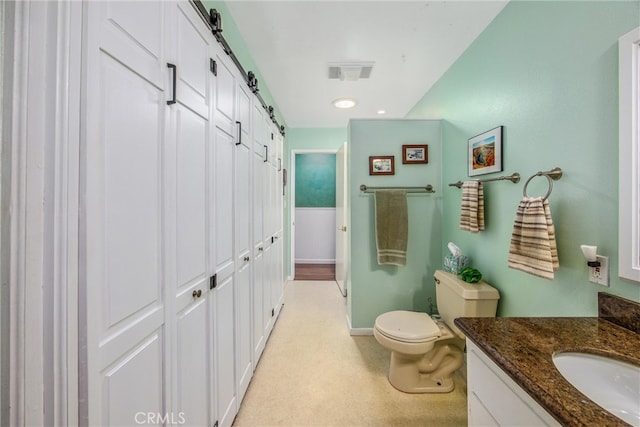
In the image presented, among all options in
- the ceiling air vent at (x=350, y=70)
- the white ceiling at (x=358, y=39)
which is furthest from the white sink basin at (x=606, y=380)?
the ceiling air vent at (x=350, y=70)

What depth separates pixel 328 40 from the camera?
1.83 meters

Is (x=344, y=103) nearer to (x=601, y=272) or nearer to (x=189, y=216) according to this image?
(x=189, y=216)

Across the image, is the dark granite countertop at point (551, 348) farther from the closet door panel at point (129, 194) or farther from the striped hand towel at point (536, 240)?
the closet door panel at point (129, 194)

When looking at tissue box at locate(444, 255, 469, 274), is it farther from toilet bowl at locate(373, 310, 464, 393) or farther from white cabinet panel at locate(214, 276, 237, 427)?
white cabinet panel at locate(214, 276, 237, 427)

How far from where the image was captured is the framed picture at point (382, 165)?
2.31 metres

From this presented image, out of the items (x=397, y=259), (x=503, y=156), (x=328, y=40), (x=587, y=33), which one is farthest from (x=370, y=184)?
(x=587, y=33)

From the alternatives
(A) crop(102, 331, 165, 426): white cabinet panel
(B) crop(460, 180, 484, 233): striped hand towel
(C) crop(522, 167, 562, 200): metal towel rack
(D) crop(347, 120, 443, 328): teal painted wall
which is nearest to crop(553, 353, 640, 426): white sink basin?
Result: (C) crop(522, 167, 562, 200): metal towel rack

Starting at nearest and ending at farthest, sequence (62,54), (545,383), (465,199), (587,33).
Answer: (62,54), (545,383), (587,33), (465,199)

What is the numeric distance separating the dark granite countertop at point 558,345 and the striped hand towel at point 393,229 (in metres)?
1.24

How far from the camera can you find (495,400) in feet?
2.58

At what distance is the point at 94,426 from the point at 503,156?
6.86 ft

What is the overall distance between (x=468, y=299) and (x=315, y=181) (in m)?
3.79

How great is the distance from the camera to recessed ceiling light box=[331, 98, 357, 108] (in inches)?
113

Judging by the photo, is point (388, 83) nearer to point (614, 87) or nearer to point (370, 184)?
point (370, 184)
